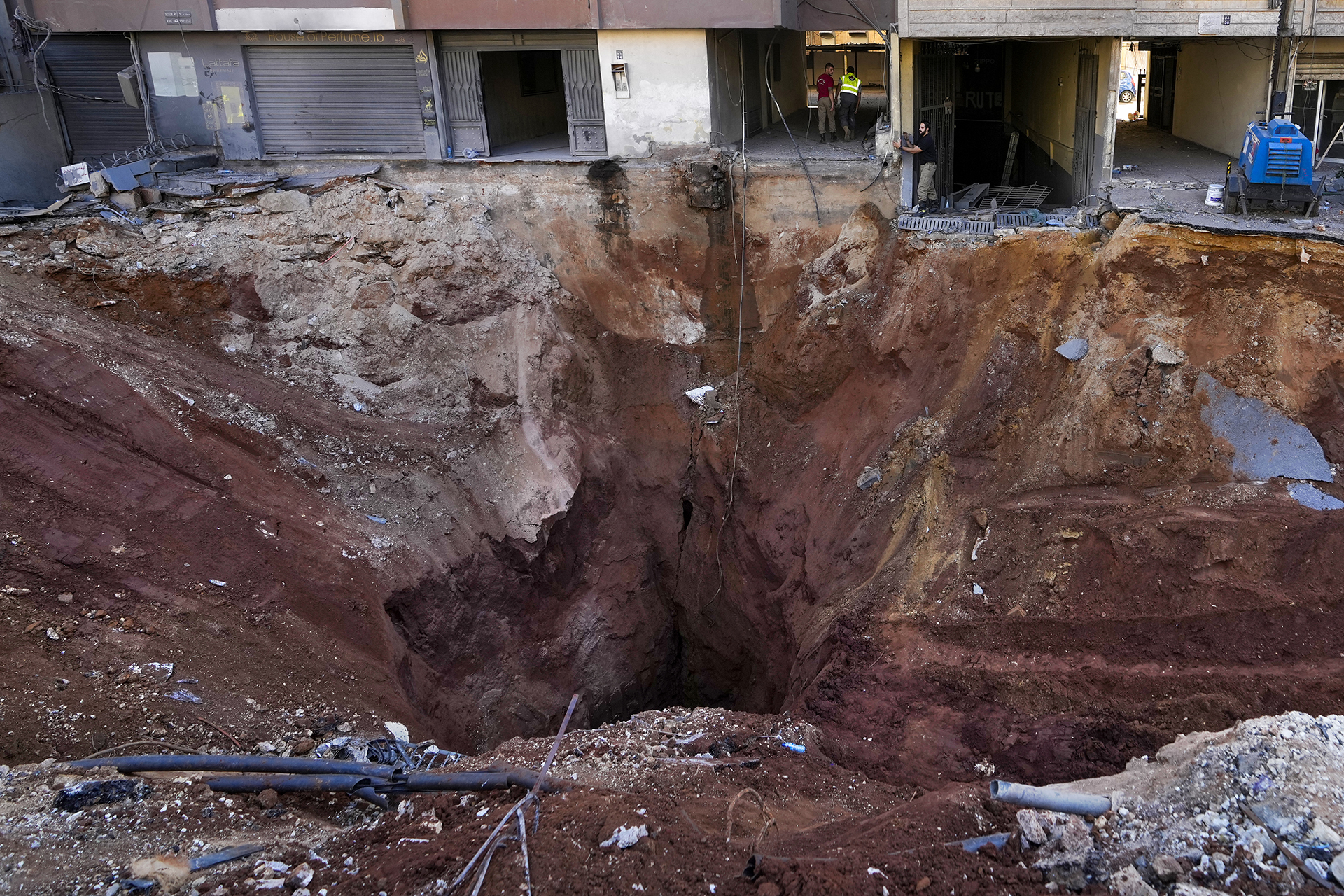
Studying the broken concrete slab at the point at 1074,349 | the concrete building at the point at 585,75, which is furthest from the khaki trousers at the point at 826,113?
the broken concrete slab at the point at 1074,349

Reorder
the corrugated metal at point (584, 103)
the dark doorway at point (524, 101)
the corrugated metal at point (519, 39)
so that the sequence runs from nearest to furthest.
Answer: the corrugated metal at point (519, 39)
the corrugated metal at point (584, 103)
the dark doorway at point (524, 101)

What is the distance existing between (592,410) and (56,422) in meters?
6.94

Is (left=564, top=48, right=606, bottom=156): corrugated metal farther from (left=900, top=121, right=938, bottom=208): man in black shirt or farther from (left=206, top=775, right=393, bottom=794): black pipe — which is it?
(left=206, top=775, right=393, bottom=794): black pipe

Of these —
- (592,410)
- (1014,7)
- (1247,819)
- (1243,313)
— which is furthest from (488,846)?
(1014,7)

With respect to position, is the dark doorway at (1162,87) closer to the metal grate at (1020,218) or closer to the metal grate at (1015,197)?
the metal grate at (1015,197)

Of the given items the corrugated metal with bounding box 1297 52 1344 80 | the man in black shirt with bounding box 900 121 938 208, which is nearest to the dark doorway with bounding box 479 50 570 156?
the man in black shirt with bounding box 900 121 938 208

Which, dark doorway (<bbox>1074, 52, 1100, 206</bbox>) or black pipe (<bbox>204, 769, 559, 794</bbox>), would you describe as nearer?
black pipe (<bbox>204, 769, 559, 794</bbox>)

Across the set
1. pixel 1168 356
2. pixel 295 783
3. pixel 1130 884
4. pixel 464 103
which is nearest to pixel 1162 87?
pixel 1168 356

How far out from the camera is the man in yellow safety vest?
1495cm

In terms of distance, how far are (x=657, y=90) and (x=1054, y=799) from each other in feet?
38.0

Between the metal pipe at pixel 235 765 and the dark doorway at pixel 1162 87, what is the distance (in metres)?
17.2

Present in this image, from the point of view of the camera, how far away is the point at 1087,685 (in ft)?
31.4

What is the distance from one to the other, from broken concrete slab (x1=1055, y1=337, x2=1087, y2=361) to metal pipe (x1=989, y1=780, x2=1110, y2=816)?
6368mm

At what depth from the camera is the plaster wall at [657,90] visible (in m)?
14.6
